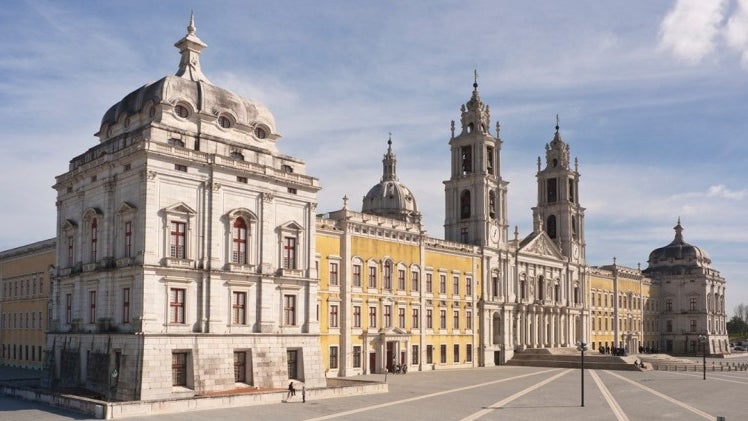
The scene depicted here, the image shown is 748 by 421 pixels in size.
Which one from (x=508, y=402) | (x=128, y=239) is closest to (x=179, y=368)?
(x=128, y=239)

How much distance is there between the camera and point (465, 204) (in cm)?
7656

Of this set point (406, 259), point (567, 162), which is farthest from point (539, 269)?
point (406, 259)

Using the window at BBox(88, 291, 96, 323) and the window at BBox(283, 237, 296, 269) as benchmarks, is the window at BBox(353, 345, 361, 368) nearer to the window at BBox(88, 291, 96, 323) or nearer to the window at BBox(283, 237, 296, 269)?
the window at BBox(283, 237, 296, 269)

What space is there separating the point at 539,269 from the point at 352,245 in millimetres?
30173

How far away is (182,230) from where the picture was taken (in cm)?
4019

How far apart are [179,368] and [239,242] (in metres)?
7.71

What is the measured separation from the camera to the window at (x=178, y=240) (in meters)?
39.6

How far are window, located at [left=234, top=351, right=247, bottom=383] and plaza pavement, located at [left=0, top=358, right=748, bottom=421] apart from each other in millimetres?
3937

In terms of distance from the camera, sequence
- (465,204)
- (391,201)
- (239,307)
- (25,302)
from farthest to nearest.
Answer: (391,201)
(465,204)
(25,302)
(239,307)

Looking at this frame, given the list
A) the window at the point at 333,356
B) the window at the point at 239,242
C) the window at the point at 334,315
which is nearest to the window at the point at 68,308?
the window at the point at 239,242

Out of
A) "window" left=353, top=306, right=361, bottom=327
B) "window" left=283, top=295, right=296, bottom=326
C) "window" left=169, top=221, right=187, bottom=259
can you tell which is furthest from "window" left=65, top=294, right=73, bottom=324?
"window" left=353, top=306, right=361, bottom=327

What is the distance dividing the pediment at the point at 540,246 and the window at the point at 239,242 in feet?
138

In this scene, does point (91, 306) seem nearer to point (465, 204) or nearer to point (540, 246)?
point (465, 204)

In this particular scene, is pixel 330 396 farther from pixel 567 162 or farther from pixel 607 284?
pixel 607 284
